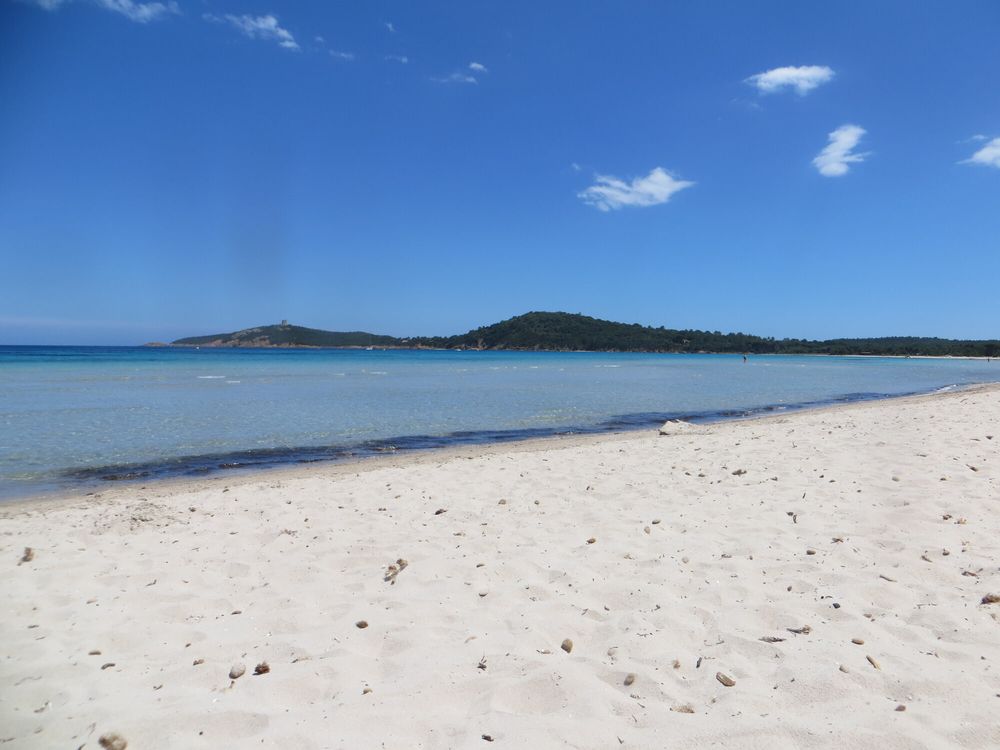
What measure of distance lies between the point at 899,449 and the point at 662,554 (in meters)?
6.30

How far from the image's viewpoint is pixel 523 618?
12.5 ft

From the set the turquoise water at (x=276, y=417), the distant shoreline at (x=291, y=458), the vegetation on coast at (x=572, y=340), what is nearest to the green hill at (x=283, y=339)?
the vegetation on coast at (x=572, y=340)

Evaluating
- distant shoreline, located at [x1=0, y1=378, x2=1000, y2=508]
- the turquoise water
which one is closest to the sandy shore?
distant shoreline, located at [x1=0, y1=378, x2=1000, y2=508]

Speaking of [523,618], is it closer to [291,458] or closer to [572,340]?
[291,458]

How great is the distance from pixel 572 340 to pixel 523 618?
14651 cm

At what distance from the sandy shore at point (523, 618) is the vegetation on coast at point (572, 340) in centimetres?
14164

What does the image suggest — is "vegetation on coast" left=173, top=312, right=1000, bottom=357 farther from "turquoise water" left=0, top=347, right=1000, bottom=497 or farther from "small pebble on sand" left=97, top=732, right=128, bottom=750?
"small pebble on sand" left=97, top=732, right=128, bottom=750

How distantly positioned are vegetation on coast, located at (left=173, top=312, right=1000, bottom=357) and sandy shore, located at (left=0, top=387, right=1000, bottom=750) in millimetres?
141644

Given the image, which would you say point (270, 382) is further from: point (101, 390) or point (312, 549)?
point (312, 549)

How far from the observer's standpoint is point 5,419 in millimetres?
15625

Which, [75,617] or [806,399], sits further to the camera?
[806,399]

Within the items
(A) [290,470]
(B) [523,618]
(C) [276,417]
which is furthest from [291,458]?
(B) [523,618]

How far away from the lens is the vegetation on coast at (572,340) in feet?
484

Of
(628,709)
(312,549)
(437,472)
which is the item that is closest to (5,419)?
(437,472)
